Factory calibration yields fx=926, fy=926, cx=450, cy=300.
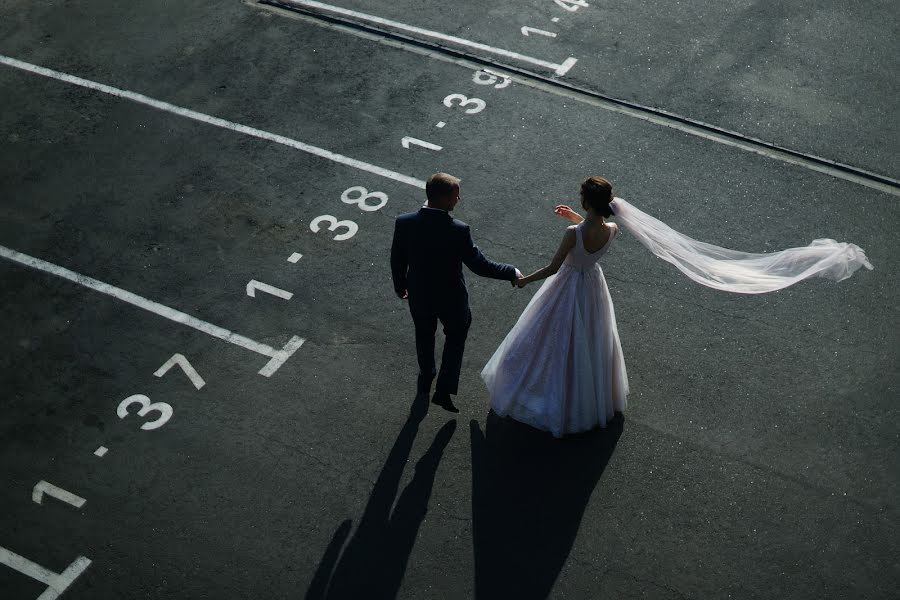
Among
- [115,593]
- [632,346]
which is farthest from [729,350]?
[115,593]

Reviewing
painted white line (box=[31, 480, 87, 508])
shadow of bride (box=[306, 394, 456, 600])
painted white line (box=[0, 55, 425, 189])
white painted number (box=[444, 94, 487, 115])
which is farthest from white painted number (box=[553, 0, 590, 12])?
painted white line (box=[31, 480, 87, 508])

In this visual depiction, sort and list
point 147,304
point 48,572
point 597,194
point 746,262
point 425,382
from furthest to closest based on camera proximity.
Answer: point 147,304 < point 425,382 < point 746,262 < point 48,572 < point 597,194

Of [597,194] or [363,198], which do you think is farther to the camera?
[363,198]

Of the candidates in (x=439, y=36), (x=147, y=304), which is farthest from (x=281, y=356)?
(x=439, y=36)

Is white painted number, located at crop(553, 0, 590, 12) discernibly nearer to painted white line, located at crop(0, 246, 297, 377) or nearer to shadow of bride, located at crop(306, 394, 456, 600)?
painted white line, located at crop(0, 246, 297, 377)

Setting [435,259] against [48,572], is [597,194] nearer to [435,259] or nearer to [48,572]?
[435,259]

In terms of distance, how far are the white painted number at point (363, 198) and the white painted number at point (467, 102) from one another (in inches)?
72.2

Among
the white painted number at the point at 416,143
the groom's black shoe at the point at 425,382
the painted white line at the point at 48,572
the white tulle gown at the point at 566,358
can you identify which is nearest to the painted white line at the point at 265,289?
the groom's black shoe at the point at 425,382

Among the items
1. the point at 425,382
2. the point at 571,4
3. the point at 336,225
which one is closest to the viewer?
the point at 425,382

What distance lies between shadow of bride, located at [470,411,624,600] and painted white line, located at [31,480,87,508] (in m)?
3.13

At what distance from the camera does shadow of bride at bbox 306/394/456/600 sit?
6637 mm

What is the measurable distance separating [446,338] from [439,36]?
620 centimetres

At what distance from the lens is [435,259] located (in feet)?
A: 23.1

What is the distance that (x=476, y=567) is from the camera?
22.0ft
